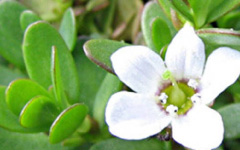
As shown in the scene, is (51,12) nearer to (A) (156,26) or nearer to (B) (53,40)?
(B) (53,40)

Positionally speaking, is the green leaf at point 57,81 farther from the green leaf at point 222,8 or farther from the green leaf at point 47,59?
the green leaf at point 222,8

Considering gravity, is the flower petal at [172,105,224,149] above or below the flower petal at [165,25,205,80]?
below

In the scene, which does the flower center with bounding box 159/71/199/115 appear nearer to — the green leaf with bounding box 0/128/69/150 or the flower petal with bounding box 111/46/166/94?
the flower petal with bounding box 111/46/166/94

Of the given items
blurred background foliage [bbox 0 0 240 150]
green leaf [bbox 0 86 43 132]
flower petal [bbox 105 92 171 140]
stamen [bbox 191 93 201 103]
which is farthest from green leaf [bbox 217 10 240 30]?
green leaf [bbox 0 86 43 132]

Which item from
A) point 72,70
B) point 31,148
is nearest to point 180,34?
point 72,70

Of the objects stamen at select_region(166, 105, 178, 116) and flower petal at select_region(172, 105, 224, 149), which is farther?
stamen at select_region(166, 105, 178, 116)

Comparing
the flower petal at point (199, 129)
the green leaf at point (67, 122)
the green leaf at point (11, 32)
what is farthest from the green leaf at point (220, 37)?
the green leaf at point (11, 32)

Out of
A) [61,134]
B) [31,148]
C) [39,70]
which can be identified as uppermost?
[39,70]

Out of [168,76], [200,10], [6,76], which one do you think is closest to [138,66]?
[168,76]
